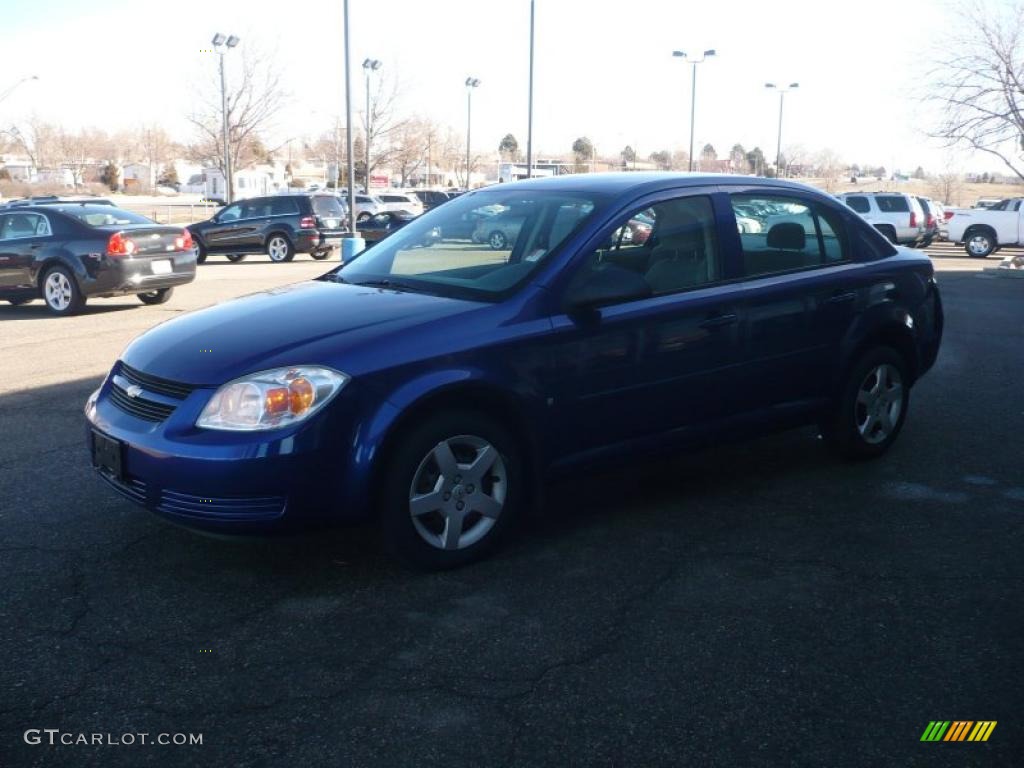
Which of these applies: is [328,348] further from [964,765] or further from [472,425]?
[964,765]

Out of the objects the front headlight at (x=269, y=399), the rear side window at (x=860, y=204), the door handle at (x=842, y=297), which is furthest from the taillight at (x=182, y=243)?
the rear side window at (x=860, y=204)

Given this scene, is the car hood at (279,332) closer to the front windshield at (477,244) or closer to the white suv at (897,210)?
the front windshield at (477,244)

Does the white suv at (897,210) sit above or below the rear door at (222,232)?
above

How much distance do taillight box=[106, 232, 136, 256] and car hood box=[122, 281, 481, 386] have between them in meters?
8.98

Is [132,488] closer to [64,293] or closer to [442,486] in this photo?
[442,486]

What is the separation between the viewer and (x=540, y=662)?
143 inches

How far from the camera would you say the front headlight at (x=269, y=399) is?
159 inches

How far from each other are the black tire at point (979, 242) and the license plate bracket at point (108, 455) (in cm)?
3031

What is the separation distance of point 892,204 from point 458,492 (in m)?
30.2

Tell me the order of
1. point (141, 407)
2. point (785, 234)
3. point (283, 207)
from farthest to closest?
point (283, 207)
point (785, 234)
point (141, 407)

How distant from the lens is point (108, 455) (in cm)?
437

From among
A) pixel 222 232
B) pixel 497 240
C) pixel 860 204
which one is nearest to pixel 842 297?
pixel 497 240

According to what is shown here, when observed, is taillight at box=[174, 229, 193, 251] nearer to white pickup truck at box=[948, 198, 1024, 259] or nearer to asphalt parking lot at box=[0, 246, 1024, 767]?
asphalt parking lot at box=[0, 246, 1024, 767]

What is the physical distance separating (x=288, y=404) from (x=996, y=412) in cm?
580
